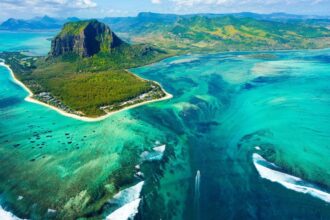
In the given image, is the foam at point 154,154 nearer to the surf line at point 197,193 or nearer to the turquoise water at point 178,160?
the turquoise water at point 178,160

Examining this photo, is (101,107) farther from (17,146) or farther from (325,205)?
(325,205)

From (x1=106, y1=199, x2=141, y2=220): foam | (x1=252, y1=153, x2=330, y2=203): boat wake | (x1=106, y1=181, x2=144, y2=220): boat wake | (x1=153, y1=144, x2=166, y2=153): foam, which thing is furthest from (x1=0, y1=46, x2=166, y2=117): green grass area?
(x1=252, y1=153, x2=330, y2=203): boat wake

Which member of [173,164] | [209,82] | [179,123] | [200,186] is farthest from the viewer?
[209,82]

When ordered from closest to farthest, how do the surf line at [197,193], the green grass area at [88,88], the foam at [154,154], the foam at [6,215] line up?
the foam at [6,215] → the surf line at [197,193] → the foam at [154,154] → the green grass area at [88,88]

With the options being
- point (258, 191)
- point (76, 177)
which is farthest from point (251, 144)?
point (76, 177)

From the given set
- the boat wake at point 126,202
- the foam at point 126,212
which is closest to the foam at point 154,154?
the boat wake at point 126,202
